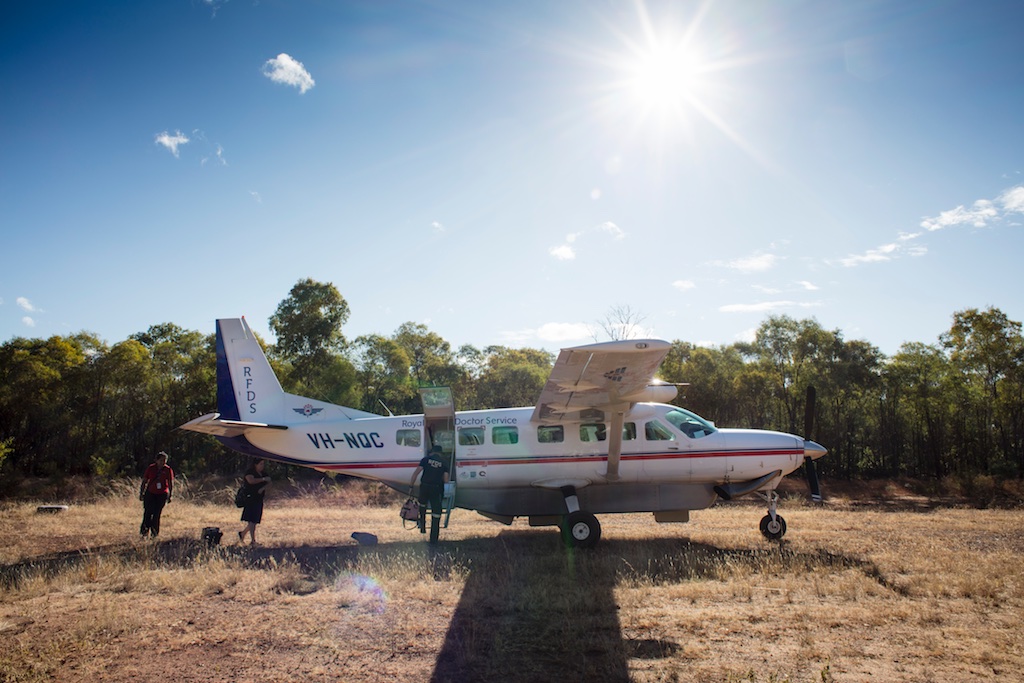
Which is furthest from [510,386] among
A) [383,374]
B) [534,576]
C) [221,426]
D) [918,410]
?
[534,576]

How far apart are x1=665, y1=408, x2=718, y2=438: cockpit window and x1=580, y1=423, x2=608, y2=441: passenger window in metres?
1.34

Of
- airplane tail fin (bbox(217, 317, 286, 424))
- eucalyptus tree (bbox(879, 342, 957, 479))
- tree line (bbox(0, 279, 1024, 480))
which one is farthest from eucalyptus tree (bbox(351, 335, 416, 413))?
eucalyptus tree (bbox(879, 342, 957, 479))

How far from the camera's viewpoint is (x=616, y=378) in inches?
356

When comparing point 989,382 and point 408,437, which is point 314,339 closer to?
point 408,437

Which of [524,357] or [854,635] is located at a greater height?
[524,357]

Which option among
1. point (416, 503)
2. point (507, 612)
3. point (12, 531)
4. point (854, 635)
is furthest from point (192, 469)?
point (854, 635)

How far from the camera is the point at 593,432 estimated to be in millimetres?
11211

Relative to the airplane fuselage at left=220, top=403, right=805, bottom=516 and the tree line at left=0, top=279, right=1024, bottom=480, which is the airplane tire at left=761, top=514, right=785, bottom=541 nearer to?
the airplane fuselage at left=220, top=403, right=805, bottom=516

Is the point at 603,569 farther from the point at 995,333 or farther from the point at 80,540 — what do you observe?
the point at 995,333

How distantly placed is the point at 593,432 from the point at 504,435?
1787 millimetres

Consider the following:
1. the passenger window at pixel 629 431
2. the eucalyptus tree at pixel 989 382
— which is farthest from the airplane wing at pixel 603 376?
the eucalyptus tree at pixel 989 382

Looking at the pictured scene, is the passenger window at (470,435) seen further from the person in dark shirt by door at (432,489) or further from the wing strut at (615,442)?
the wing strut at (615,442)

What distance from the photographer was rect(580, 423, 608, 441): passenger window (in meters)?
11.2

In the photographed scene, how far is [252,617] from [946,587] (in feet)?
26.2
